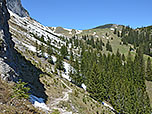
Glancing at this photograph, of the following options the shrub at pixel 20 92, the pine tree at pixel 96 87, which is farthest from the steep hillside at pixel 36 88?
the pine tree at pixel 96 87

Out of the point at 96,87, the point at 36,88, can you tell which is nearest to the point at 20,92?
the point at 36,88

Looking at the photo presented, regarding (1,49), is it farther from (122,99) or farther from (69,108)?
(122,99)

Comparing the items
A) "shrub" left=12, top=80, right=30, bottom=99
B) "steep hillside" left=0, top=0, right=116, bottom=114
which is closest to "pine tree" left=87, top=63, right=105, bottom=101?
"steep hillside" left=0, top=0, right=116, bottom=114

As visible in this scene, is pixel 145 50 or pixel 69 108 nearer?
pixel 69 108

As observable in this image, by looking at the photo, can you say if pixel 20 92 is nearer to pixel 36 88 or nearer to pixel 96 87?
pixel 36 88

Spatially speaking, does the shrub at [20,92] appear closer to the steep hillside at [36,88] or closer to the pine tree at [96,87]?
the steep hillside at [36,88]

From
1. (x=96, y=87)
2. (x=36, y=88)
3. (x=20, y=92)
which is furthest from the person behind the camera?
(x=96, y=87)

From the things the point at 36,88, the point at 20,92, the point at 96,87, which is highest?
the point at 96,87

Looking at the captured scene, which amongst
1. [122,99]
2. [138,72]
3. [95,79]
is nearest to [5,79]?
[95,79]

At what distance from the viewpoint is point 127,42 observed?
150750mm

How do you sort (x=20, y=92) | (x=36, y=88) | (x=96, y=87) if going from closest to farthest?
(x=20, y=92) → (x=36, y=88) → (x=96, y=87)

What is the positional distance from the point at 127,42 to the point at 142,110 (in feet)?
391

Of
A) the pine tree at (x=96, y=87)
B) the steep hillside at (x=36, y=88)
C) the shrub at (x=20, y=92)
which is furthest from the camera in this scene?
the pine tree at (x=96, y=87)

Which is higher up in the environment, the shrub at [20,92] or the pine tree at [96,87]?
the pine tree at [96,87]
